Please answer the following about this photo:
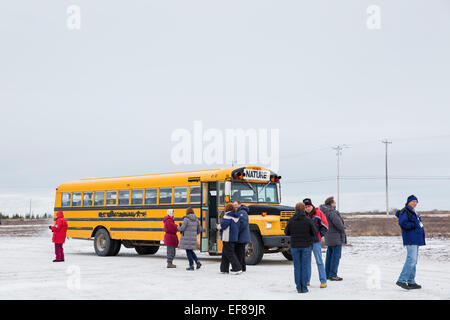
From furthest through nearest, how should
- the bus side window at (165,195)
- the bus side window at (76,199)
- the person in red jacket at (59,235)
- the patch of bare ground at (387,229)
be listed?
the patch of bare ground at (387,229)
the bus side window at (76,199)
the bus side window at (165,195)
the person in red jacket at (59,235)

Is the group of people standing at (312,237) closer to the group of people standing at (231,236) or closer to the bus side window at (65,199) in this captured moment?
the group of people standing at (231,236)

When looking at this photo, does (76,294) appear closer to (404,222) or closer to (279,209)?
(404,222)

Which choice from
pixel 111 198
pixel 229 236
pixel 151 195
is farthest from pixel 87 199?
pixel 229 236

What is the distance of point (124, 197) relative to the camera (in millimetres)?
21500

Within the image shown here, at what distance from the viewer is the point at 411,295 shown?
35.5ft

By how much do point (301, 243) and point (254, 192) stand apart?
7303 mm

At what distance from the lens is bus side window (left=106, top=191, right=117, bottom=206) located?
2183 cm

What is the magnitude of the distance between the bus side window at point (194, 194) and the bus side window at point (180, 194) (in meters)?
0.24

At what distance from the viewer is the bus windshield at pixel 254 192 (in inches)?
723

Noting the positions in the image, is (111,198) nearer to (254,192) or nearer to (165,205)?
(165,205)

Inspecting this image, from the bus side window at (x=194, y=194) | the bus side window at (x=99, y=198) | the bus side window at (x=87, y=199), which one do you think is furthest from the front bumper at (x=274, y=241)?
the bus side window at (x=87, y=199)
